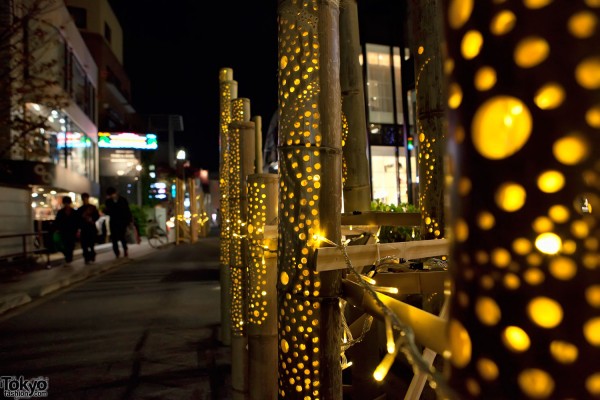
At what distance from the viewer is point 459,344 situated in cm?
64

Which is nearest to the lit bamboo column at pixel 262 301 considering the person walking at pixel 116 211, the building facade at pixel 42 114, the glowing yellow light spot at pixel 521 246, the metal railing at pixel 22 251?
the glowing yellow light spot at pixel 521 246

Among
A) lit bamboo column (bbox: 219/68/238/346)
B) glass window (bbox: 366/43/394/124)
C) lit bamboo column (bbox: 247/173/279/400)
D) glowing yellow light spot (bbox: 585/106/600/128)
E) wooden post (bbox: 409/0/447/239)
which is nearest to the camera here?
glowing yellow light spot (bbox: 585/106/600/128)

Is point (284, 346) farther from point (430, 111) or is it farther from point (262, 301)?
point (430, 111)

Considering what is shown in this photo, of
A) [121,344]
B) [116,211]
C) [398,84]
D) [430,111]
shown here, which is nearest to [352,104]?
[430,111]

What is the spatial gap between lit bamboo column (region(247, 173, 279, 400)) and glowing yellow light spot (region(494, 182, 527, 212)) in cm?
199

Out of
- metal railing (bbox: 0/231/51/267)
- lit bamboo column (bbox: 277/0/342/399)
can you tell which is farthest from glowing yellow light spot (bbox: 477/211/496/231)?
metal railing (bbox: 0/231/51/267)

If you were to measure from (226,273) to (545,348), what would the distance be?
14.0 ft

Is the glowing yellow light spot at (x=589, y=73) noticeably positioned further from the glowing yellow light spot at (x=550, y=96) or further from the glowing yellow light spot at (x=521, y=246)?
the glowing yellow light spot at (x=521, y=246)

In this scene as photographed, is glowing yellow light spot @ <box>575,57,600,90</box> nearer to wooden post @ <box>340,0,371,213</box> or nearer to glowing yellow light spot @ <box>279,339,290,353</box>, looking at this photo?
glowing yellow light spot @ <box>279,339,290,353</box>

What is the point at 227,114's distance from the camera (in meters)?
4.91

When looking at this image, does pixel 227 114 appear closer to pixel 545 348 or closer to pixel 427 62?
pixel 427 62

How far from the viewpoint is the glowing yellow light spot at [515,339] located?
1.86 feet

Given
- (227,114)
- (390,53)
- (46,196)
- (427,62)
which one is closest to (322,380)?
(427,62)

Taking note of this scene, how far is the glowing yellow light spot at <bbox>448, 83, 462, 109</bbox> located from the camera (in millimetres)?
638
